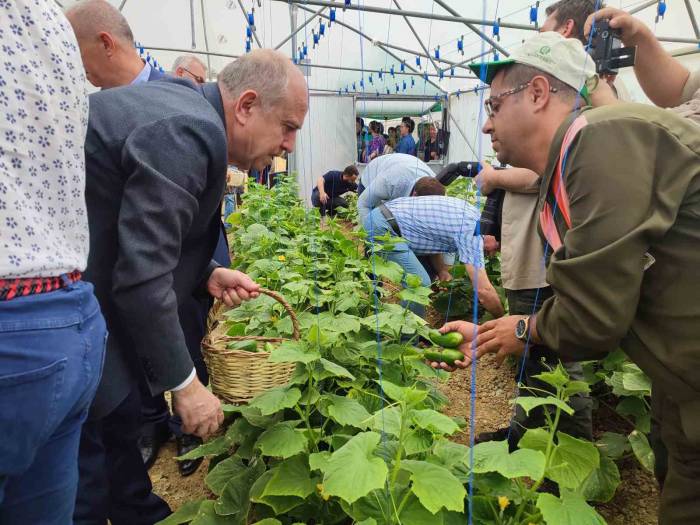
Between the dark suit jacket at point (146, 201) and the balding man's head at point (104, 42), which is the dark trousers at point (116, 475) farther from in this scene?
the balding man's head at point (104, 42)

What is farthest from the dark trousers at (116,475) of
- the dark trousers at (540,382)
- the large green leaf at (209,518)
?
the dark trousers at (540,382)

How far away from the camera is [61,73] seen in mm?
829

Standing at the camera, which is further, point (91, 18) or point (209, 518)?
point (91, 18)

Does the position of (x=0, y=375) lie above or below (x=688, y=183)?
below

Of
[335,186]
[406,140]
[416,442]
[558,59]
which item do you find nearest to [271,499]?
[416,442]

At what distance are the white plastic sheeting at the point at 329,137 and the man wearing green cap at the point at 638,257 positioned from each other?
1064 cm

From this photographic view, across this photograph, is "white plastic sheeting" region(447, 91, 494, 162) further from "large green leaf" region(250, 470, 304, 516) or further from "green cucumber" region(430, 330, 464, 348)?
"large green leaf" region(250, 470, 304, 516)

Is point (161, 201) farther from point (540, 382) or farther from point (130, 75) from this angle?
point (540, 382)

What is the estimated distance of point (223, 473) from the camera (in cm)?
171

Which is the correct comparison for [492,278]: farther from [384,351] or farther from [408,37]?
[408,37]

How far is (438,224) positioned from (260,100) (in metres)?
1.90

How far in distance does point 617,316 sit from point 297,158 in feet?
35.9

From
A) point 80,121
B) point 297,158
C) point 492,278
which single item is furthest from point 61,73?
point 297,158

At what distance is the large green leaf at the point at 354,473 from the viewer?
1031 mm
